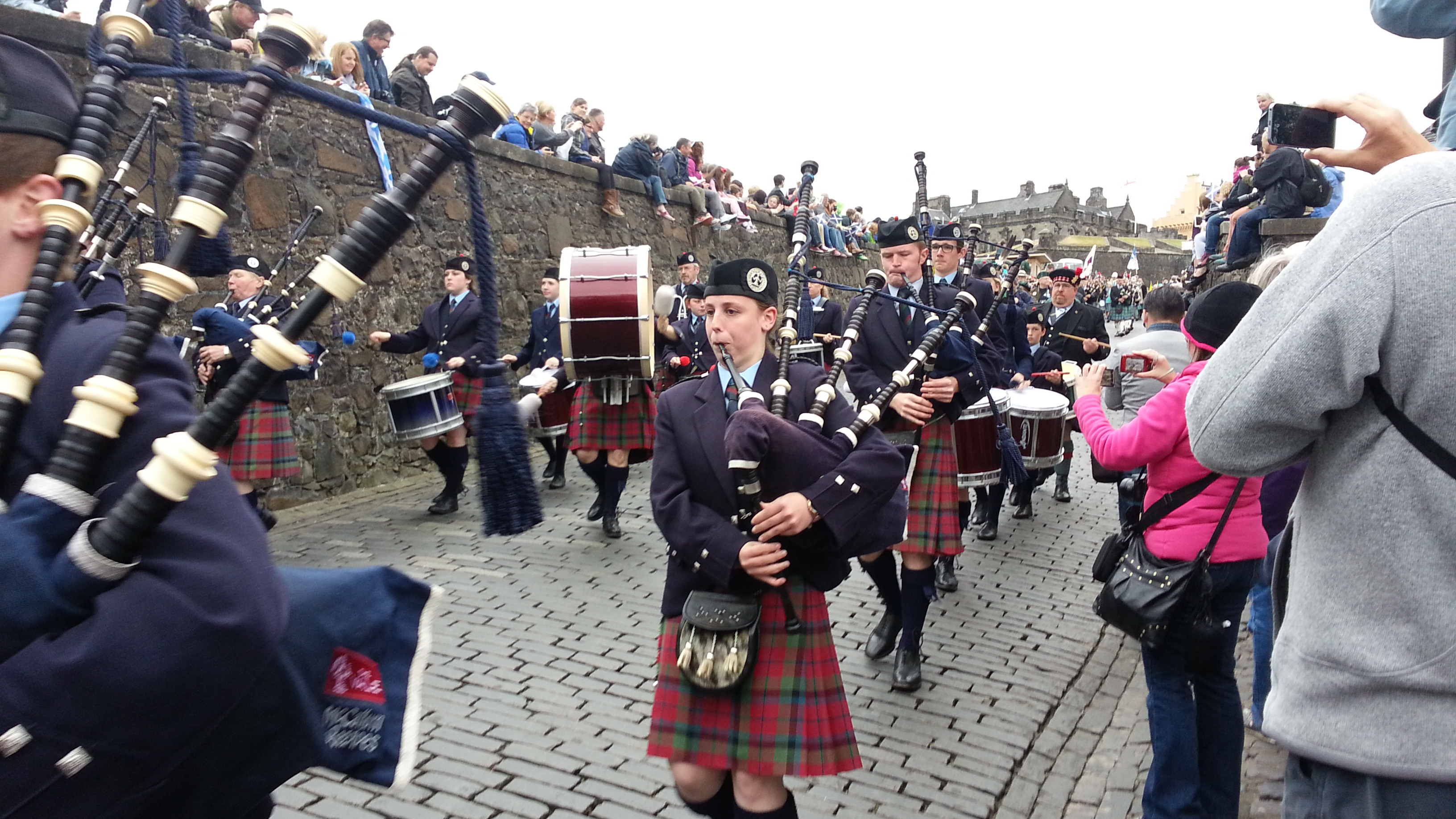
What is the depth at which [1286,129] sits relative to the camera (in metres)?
1.52

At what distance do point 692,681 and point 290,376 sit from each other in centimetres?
537

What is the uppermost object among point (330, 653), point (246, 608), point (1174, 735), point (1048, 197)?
point (1048, 197)

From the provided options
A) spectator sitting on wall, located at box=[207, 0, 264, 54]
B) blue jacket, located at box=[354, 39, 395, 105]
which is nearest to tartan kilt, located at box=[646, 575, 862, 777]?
spectator sitting on wall, located at box=[207, 0, 264, 54]

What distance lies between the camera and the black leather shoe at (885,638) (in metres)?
4.36

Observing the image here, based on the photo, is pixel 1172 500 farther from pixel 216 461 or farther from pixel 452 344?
pixel 452 344

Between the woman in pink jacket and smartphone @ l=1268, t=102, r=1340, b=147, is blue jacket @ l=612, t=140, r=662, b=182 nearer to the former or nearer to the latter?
the woman in pink jacket

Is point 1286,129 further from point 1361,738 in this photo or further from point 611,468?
point 611,468

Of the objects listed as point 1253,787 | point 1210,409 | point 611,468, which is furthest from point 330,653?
point 611,468

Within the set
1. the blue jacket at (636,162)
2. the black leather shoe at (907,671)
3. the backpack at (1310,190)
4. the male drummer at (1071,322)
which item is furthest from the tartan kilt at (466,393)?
the backpack at (1310,190)

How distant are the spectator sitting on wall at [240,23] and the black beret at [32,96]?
655cm

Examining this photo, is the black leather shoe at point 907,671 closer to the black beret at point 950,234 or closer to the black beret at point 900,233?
the black beret at point 900,233

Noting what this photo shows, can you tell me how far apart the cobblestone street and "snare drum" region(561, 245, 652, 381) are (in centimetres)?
134

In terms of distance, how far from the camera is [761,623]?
7.96ft

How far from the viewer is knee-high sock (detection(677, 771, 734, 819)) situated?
95.2 inches
